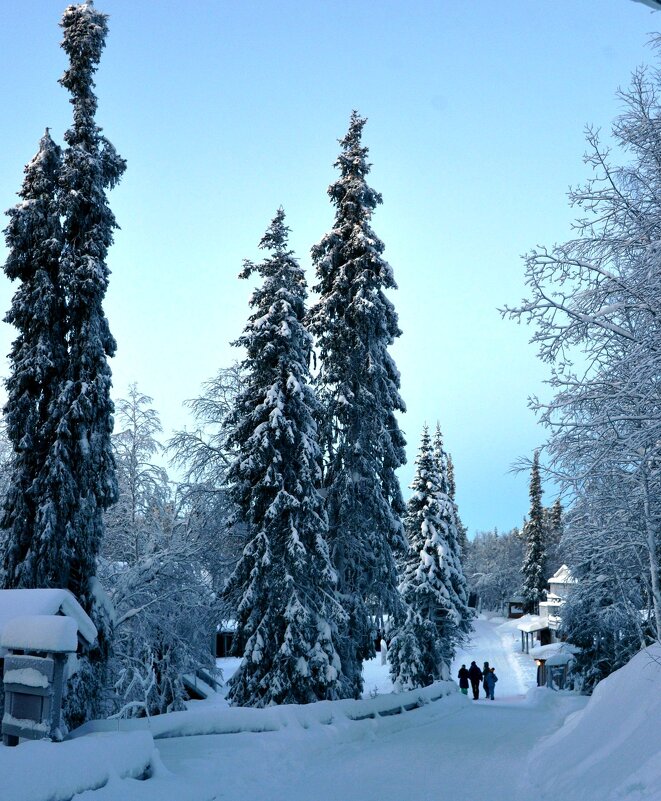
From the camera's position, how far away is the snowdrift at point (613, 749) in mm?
7285

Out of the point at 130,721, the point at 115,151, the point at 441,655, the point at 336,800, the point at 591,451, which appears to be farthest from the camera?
the point at 441,655

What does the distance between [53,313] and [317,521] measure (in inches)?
324

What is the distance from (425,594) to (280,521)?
20312 mm

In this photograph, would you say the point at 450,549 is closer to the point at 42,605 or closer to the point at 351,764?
the point at 351,764

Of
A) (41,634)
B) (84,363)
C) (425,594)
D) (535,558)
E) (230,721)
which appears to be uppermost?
(84,363)

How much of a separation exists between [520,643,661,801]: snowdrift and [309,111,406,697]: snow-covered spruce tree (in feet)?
29.9

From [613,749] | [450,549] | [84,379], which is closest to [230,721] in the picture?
[613,749]

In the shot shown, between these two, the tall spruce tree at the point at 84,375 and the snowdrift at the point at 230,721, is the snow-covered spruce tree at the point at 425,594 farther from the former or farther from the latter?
the snowdrift at the point at 230,721

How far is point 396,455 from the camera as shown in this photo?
853 inches

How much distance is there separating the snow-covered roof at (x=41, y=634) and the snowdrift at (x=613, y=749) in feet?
19.1

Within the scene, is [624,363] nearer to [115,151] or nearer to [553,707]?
[115,151]

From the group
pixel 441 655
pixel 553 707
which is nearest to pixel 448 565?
pixel 441 655

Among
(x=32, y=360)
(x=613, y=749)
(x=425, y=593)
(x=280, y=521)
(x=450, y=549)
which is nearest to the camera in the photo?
(x=613, y=749)

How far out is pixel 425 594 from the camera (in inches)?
1427
